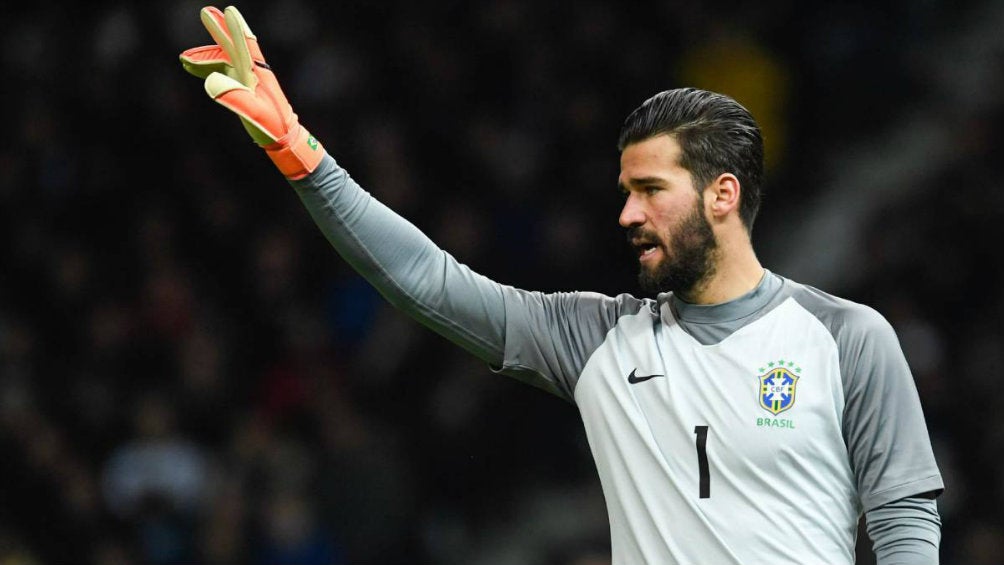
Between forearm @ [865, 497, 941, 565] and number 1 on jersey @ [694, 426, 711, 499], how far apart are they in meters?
0.32

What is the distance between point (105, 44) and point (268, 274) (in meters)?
2.04

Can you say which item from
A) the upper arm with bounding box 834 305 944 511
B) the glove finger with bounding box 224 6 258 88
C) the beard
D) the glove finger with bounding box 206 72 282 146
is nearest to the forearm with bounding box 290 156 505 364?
the glove finger with bounding box 206 72 282 146

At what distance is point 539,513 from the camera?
22.1ft

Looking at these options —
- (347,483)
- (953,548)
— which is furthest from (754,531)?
(347,483)

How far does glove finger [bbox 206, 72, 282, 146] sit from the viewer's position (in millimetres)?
2689

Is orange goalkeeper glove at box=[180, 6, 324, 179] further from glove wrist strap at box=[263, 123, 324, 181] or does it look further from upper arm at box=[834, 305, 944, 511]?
upper arm at box=[834, 305, 944, 511]

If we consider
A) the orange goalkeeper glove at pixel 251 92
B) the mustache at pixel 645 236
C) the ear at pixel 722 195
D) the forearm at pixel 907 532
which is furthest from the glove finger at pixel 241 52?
the forearm at pixel 907 532

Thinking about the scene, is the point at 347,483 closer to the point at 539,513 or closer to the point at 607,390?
the point at 539,513

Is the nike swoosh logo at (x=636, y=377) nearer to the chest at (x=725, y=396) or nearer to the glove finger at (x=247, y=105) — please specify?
the chest at (x=725, y=396)

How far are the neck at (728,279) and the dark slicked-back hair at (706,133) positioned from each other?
0.10 meters

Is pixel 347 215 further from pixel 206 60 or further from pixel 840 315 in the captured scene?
pixel 840 315

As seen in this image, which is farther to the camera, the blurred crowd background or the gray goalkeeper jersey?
the blurred crowd background

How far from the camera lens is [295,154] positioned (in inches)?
107

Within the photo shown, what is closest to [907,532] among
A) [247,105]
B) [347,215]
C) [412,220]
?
[347,215]
